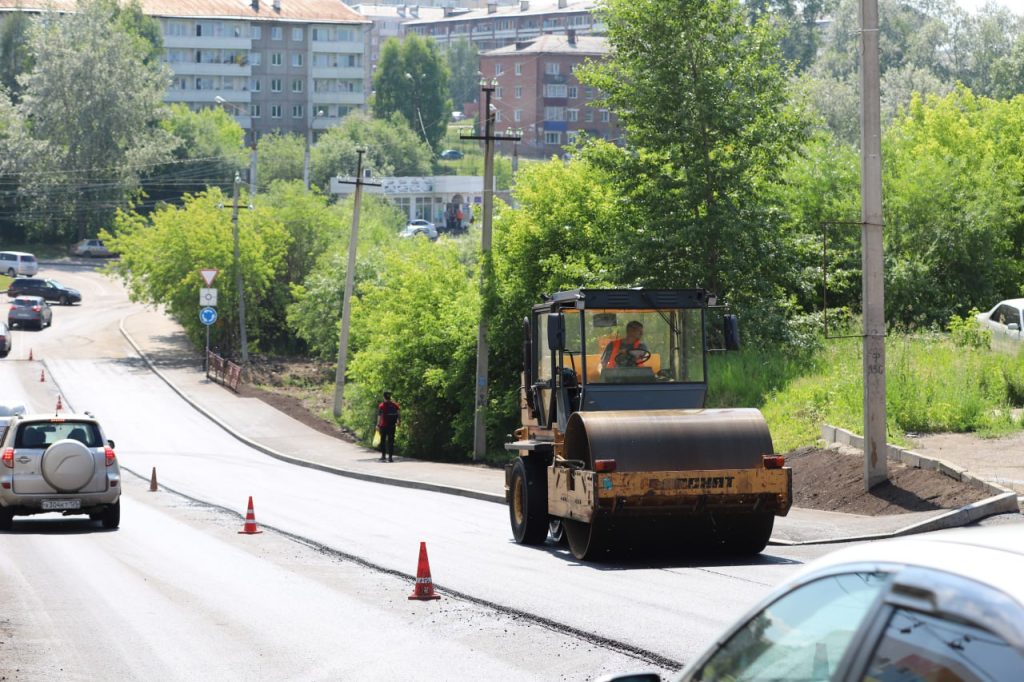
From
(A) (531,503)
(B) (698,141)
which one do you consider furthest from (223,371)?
(A) (531,503)

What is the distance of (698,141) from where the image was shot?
3444 cm

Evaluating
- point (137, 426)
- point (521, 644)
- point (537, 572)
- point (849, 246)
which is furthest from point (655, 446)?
point (137, 426)

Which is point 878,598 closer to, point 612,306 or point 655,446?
point 655,446

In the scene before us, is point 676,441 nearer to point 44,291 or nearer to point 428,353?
point 428,353

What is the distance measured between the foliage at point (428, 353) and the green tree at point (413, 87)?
128769 millimetres

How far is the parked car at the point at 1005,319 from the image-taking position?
3116 centimetres

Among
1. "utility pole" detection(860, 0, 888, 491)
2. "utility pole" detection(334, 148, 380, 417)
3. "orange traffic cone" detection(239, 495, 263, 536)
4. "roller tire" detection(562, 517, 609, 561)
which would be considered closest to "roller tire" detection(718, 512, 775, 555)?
"roller tire" detection(562, 517, 609, 561)

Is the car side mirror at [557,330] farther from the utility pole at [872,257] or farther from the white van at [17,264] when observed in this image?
the white van at [17,264]

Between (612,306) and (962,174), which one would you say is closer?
(612,306)

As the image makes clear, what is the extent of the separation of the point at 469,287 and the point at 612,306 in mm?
23744

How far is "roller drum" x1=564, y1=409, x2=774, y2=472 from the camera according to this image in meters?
15.2

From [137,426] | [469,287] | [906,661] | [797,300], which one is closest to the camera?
[906,661]

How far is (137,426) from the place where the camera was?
47031 mm

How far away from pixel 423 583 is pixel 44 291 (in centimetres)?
7495
